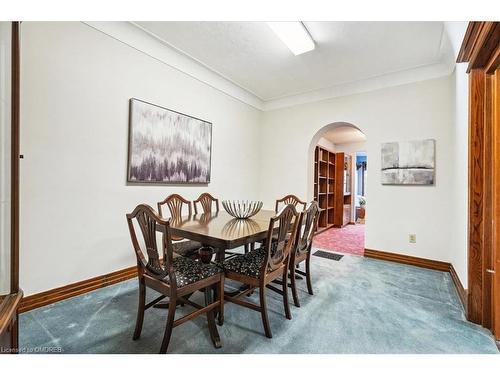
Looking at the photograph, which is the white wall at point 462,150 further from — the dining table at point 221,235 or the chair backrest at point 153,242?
the chair backrest at point 153,242

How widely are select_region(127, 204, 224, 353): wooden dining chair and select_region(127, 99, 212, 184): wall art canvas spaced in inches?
48.0

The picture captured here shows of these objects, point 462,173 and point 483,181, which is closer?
point 483,181

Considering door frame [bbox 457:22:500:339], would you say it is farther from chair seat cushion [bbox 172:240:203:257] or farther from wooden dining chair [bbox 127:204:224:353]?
chair seat cushion [bbox 172:240:203:257]

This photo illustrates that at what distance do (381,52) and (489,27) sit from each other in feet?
5.12

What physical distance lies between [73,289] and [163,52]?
2.63 m

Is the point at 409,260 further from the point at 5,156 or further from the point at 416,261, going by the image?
the point at 5,156

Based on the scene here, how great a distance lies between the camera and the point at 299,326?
5.45 ft

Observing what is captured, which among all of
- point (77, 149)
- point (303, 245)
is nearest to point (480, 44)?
point (303, 245)

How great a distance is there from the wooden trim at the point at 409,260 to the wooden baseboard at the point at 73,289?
10.3 feet

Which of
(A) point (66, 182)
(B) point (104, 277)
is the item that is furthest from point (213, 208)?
(A) point (66, 182)

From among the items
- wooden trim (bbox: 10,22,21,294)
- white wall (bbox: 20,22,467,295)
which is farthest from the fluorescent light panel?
wooden trim (bbox: 10,22,21,294)

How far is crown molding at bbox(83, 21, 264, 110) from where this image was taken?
2.28 metres
